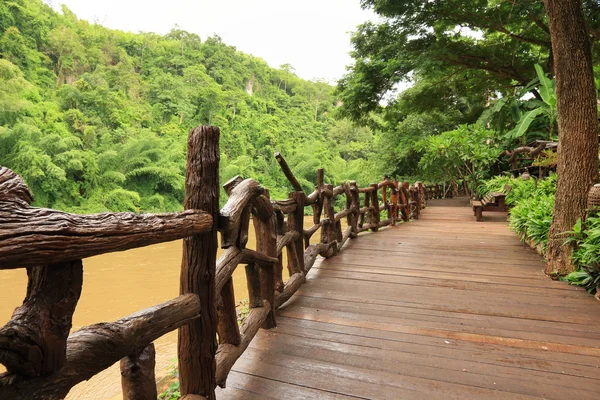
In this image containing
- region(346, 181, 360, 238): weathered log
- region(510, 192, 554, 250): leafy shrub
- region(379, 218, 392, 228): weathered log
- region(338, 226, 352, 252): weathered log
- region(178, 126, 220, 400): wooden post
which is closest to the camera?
region(178, 126, 220, 400): wooden post

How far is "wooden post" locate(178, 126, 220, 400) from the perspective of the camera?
52.4 inches

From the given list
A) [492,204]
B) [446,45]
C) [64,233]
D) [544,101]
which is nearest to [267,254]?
[64,233]

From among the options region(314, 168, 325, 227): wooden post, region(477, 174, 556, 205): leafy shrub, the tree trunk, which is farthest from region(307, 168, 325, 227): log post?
region(477, 174, 556, 205): leafy shrub

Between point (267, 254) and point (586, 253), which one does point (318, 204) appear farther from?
point (586, 253)

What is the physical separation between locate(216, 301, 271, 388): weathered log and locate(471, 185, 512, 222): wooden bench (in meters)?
6.00

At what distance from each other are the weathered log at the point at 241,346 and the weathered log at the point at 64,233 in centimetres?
77

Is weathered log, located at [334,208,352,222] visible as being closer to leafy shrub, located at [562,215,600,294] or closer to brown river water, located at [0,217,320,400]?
leafy shrub, located at [562,215,600,294]

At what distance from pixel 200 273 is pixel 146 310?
10.6 inches

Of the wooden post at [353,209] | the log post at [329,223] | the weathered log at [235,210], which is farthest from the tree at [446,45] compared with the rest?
the weathered log at [235,210]

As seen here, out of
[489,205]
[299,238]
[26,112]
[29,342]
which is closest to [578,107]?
[299,238]

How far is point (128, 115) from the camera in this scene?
24078mm

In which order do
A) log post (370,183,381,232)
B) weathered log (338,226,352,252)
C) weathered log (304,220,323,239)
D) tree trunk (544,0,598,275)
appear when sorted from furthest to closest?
log post (370,183,381,232), weathered log (338,226,352,252), weathered log (304,220,323,239), tree trunk (544,0,598,275)

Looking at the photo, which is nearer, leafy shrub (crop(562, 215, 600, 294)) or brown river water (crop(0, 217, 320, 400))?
leafy shrub (crop(562, 215, 600, 294))

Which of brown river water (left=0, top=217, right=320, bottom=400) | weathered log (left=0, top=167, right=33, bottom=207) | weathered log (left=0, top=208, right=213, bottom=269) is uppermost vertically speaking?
weathered log (left=0, top=167, right=33, bottom=207)
